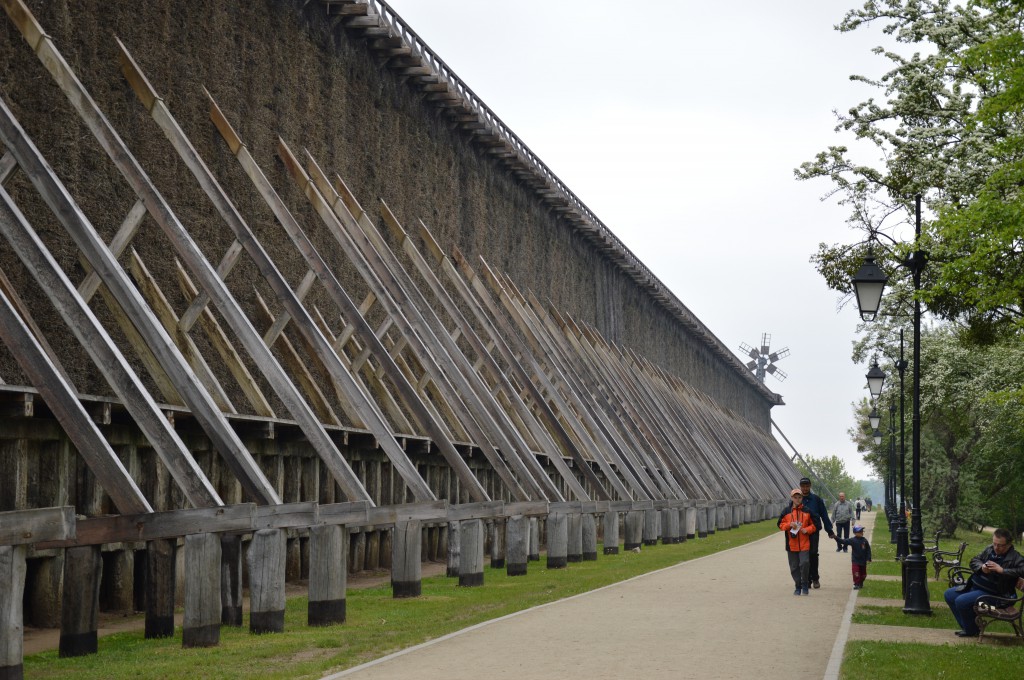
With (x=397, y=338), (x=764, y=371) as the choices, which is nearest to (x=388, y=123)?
(x=397, y=338)

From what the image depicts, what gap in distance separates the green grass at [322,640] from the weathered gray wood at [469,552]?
0.22 metres

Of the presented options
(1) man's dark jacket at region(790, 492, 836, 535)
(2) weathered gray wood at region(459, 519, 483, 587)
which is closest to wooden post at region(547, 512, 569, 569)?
(2) weathered gray wood at region(459, 519, 483, 587)

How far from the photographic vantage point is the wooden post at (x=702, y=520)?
43500 mm

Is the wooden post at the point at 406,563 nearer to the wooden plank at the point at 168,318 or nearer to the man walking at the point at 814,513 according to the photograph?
the wooden plank at the point at 168,318

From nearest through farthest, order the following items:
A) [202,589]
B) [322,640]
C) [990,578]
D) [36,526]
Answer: [36,526], [202,589], [322,640], [990,578]

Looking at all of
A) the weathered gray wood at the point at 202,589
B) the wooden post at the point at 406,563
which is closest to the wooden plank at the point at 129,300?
the weathered gray wood at the point at 202,589

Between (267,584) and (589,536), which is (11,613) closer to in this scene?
(267,584)

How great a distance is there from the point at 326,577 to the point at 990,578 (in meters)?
7.15

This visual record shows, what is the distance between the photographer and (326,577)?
47.5 feet

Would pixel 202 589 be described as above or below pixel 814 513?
below

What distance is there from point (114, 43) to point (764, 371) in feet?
494

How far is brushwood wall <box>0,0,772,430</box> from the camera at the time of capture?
18.4 metres

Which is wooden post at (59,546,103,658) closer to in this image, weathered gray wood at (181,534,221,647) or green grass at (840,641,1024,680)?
weathered gray wood at (181,534,221,647)

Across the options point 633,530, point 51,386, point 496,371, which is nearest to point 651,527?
point 633,530
